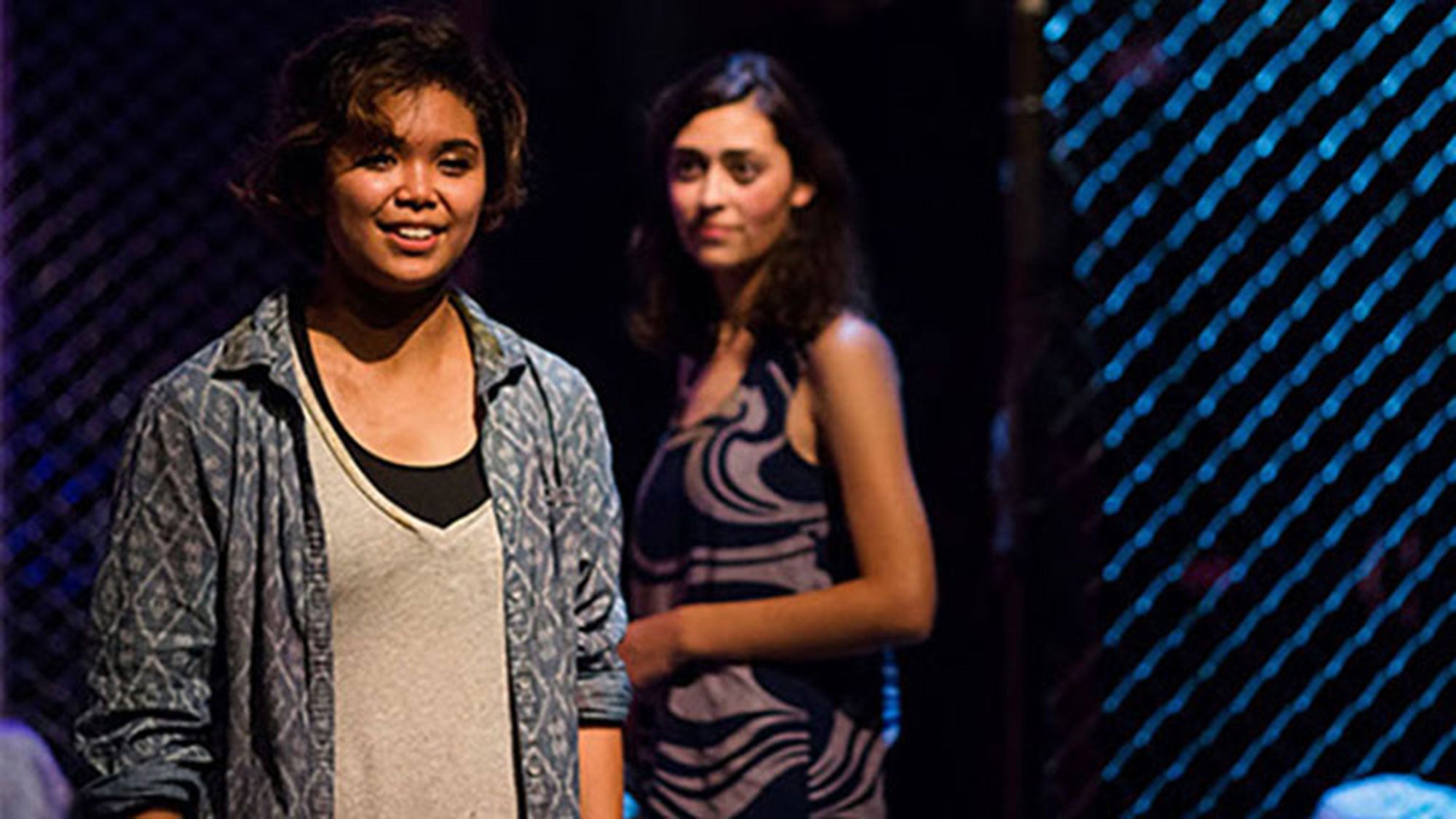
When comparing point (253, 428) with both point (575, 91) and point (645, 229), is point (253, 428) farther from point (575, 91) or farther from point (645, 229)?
point (575, 91)

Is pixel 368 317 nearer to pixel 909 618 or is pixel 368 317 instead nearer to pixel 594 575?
pixel 594 575

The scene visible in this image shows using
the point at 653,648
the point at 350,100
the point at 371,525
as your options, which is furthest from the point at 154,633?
the point at 653,648

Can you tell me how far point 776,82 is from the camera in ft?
6.95

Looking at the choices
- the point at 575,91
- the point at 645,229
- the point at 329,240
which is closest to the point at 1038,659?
the point at 645,229

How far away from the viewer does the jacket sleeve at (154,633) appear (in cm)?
129

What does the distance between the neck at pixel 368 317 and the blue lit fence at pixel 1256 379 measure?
1277mm

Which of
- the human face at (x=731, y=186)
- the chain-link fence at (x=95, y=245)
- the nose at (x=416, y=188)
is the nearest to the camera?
the nose at (x=416, y=188)

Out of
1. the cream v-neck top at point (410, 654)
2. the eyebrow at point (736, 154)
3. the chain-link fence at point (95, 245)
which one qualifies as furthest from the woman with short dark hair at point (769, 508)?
the chain-link fence at point (95, 245)

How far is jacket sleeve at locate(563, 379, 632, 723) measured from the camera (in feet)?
4.91

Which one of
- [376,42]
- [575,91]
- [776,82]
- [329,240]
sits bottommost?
[329,240]

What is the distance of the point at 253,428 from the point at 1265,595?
5.51ft

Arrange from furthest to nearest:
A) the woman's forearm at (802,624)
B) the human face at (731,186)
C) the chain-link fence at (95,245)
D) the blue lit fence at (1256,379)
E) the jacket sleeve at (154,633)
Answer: the chain-link fence at (95,245) < the blue lit fence at (1256,379) < the human face at (731,186) < the woman's forearm at (802,624) < the jacket sleeve at (154,633)

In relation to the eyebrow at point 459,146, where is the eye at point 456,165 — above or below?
below

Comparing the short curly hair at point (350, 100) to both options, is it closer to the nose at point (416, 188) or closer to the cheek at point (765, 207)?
the nose at point (416, 188)
